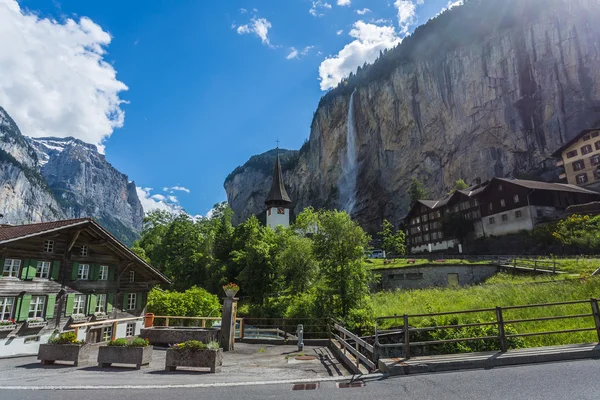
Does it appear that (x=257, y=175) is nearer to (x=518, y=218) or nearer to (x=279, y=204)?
(x=279, y=204)

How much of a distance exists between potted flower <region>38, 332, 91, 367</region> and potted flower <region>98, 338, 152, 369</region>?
35.1 inches

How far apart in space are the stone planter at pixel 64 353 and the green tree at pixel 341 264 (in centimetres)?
1284

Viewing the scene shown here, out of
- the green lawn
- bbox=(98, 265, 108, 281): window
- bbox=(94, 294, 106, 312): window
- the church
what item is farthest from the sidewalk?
the church

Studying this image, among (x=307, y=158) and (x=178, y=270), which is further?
(x=307, y=158)

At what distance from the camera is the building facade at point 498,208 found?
47569 millimetres

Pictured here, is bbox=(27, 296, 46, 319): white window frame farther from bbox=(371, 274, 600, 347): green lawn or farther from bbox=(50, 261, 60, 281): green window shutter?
bbox=(371, 274, 600, 347): green lawn

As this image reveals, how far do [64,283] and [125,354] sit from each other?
11.0 metres

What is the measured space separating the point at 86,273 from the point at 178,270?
80.3 feet

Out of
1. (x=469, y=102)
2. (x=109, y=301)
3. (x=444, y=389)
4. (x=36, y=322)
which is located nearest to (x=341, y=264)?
(x=109, y=301)

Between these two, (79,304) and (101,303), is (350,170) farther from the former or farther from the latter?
(79,304)

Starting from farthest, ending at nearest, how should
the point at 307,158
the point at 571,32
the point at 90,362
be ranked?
the point at 307,158, the point at 571,32, the point at 90,362

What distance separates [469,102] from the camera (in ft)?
249

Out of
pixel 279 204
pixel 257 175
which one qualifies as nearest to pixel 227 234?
pixel 279 204

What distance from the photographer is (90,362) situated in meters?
11.7
